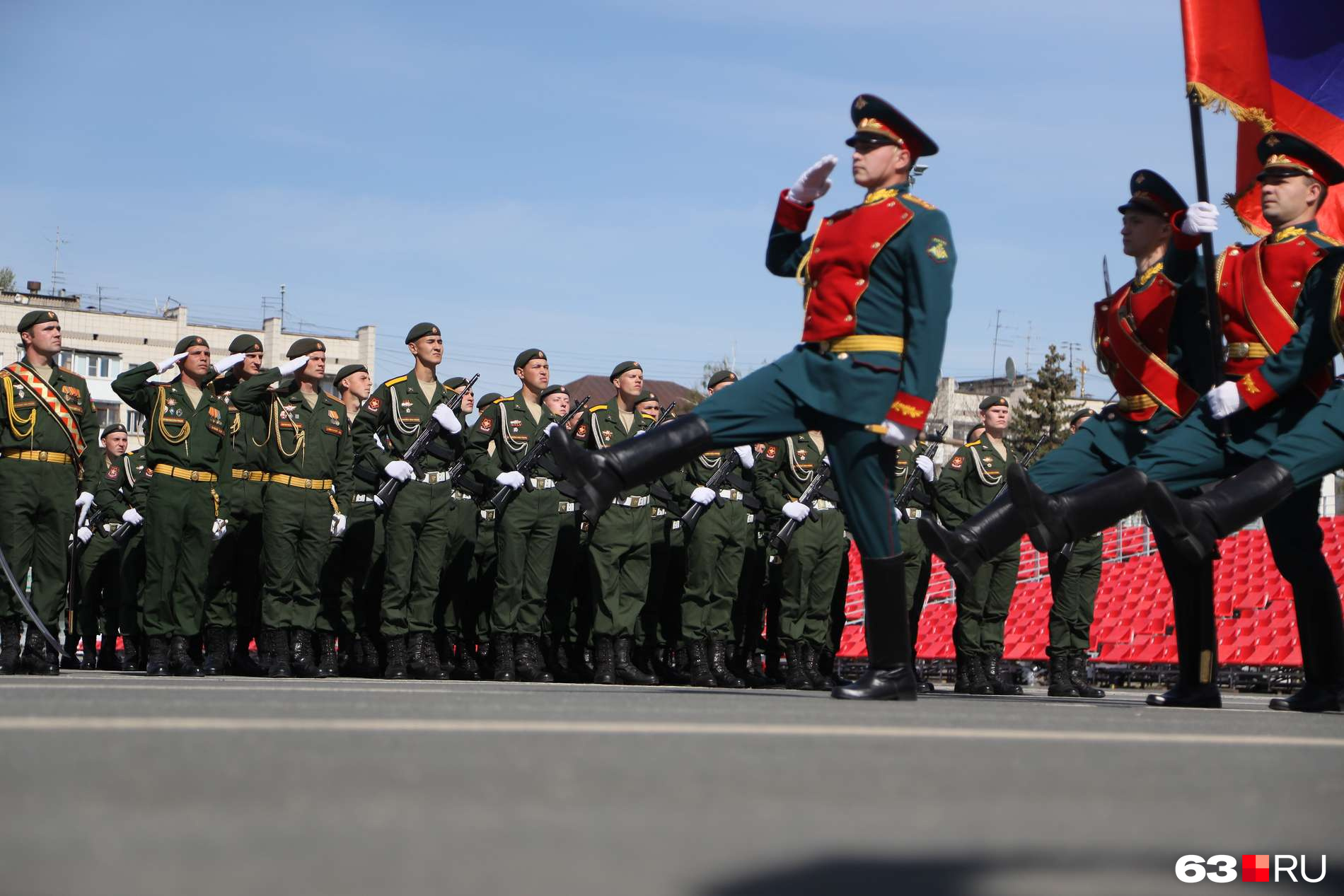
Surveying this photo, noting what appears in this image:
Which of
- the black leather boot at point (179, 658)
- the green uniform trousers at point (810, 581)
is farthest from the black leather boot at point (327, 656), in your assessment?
the green uniform trousers at point (810, 581)

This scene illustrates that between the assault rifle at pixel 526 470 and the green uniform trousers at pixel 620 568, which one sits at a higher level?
the assault rifle at pixel 526 470

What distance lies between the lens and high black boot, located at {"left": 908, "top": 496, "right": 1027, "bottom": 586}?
226 inches

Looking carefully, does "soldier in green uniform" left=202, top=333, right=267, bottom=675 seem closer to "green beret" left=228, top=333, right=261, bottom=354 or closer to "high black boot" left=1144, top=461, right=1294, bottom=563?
"green beret" left=228, top=333, right=261, bottom=354

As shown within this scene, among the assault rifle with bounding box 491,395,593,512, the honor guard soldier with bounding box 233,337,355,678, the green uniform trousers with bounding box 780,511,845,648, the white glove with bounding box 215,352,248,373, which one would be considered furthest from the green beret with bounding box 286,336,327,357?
the green uniform trousers with bounding box 780,511,845,648

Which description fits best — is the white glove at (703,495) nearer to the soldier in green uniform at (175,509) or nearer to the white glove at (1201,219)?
the soldier in green uniform at (175,509)

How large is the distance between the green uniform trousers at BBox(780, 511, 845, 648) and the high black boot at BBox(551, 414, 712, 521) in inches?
219

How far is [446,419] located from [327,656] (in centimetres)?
193

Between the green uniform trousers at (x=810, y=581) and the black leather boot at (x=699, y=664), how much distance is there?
0.56 metres

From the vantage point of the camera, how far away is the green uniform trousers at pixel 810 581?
11.0 metres

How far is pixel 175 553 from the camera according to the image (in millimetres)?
9805

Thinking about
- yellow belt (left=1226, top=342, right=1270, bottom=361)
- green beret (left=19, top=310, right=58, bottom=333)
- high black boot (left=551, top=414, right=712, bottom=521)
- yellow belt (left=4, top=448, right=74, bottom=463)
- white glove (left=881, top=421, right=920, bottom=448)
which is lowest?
high black boot (left=551, top=414, right=712, bottom=521)

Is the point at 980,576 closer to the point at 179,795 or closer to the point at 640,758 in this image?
the point at 640,758

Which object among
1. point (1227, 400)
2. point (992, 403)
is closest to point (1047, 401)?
point (992, 403)

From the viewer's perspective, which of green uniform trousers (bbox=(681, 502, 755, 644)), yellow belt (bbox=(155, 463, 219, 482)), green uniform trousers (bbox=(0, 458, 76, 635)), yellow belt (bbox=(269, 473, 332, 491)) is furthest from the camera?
green uniform trousers (bbox=(681, 502, 755, 644))
